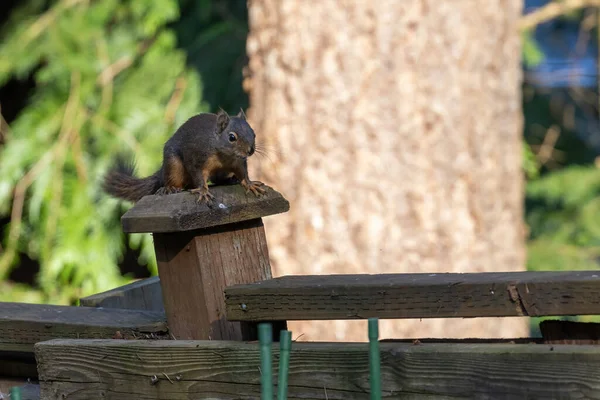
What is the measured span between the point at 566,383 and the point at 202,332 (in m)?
0.65

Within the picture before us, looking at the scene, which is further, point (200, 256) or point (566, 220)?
point (566, 220)

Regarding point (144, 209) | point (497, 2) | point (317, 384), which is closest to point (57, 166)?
point (497, 2)

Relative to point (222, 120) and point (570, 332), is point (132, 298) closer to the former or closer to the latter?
point (222, 120)

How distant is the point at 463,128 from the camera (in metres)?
3.74

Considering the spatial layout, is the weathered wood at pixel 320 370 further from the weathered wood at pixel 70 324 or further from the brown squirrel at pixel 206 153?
the brown squirrel at pixel 206 153

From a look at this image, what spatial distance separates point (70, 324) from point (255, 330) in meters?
0.38

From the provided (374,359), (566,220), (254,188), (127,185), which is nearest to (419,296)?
(374,359)

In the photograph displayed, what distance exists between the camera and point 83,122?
4.60 meters

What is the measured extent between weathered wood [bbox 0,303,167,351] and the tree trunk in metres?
1.85

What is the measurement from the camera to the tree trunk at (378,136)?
12.0ft

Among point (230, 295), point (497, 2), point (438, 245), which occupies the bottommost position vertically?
point (438, 245)

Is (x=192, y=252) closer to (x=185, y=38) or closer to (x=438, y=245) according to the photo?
(x=438, y=245)

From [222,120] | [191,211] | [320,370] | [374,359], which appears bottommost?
[320,370]

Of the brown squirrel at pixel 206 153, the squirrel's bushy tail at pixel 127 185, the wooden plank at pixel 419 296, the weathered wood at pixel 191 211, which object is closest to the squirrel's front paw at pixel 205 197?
the weathered wood at pixel 191 211
